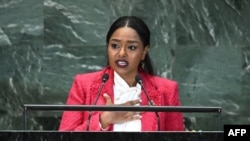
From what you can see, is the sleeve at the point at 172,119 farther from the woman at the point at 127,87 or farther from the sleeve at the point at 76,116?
the sleeve at the point at 76,116

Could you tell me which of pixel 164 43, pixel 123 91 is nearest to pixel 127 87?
pixel 123 91

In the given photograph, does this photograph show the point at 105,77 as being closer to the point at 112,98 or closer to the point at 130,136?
the point at 112,98

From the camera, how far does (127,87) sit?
3.10m

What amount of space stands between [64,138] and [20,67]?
7.56ft

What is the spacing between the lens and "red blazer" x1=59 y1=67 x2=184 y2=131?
2.99 m

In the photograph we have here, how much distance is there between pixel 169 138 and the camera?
207 centimetres

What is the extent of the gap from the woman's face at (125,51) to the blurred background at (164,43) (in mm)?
1097

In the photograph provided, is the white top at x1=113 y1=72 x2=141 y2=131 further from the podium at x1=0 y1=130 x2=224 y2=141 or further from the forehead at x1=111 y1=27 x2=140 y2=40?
the podium at x1=0 y1=130 x2=224 y2=141

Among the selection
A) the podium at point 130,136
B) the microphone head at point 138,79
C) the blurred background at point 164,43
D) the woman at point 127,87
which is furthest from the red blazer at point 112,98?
the blurred background at point 164,43

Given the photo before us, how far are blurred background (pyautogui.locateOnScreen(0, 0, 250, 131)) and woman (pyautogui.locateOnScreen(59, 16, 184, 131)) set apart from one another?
105cm

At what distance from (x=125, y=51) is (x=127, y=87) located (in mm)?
175

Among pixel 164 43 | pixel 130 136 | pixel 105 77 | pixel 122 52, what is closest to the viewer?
pixel 130 136

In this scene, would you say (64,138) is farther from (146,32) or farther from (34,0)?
(34,0)

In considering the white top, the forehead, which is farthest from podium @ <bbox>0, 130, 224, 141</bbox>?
the forehead
